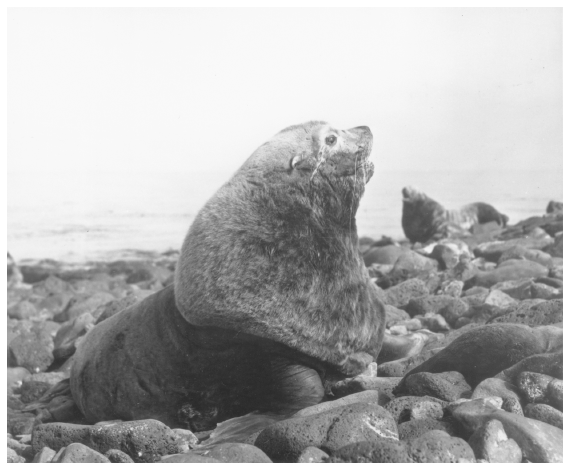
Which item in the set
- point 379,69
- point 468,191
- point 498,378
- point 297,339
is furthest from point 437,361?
point 468,191

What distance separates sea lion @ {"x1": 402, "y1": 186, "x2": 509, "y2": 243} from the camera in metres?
15.2

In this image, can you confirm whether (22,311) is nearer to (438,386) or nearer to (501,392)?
(438,386)

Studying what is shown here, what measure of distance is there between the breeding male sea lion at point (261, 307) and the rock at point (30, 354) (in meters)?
2.11

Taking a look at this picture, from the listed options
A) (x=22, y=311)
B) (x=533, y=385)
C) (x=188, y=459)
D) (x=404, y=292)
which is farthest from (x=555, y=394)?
(x=22, y=311)

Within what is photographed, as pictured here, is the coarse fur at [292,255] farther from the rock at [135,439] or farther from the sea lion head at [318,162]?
the rock at [135,439]

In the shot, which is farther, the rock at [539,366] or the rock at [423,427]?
the rock at [539,366]

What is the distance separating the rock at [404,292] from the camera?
799cm

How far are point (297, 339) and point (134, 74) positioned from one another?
3.37 meters

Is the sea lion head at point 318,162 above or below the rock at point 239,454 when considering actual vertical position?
above

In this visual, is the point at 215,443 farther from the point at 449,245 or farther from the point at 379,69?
the point at 449,245

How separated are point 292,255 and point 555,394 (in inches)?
78.5

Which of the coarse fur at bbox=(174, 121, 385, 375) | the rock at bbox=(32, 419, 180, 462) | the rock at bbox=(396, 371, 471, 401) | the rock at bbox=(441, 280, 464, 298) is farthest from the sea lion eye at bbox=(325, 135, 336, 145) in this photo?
the rock at bbox=(441, 280, 464, 298)

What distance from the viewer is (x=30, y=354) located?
7.86m

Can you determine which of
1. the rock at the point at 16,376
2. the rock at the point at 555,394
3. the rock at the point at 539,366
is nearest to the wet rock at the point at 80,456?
the rock at the point at 539,366
